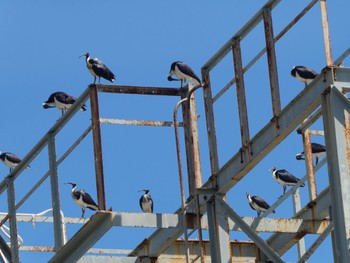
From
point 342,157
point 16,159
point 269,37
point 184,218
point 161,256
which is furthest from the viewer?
point 16,159

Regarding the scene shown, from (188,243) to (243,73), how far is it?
11.4 ft

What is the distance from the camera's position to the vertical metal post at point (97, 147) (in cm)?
2473

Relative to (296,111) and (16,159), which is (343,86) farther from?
(16,159)

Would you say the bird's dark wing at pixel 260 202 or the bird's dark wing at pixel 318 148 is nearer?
the bird's dark wing at pixel 318 148

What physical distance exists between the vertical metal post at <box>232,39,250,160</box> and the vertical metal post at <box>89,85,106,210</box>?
A: 2484mm

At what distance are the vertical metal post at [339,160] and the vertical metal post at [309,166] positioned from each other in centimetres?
476

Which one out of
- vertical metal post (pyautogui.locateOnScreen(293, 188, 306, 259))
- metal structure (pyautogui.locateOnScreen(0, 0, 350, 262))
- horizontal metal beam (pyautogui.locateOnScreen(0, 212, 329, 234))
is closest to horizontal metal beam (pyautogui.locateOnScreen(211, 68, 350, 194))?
metal structure (pyautogui.locateOnScreen(0, 0, 350, 262))

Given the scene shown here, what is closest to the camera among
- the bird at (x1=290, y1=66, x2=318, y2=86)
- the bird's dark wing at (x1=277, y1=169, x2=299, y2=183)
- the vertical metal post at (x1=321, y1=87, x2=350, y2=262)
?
the vertical metal post at (x1=321, y1=87, x2=350, y2=262)

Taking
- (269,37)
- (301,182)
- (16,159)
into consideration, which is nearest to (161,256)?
(301,182)

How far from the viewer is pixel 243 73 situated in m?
23.9

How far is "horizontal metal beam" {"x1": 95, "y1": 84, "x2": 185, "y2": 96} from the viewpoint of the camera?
25.9 meters

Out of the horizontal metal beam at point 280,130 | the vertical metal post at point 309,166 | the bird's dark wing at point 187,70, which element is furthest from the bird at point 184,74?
the horizontal metal beam at point 280,130

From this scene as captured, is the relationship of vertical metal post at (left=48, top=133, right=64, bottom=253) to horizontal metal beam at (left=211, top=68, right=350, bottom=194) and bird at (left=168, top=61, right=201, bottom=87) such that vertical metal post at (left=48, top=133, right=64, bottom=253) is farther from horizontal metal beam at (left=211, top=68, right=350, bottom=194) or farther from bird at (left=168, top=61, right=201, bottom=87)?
bird at (left=168, top=61, right=201, bottom=87)

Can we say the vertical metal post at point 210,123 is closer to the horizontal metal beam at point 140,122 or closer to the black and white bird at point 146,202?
the horizontal metal beam at point 140,122
